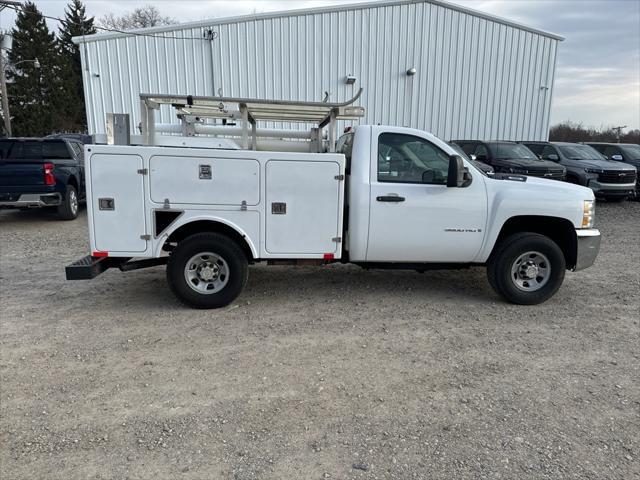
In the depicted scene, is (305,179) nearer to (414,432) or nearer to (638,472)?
(414,432)

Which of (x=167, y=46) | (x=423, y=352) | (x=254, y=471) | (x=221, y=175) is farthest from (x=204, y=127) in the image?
(x=167, y=46)

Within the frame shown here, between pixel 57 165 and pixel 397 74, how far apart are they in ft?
37.9

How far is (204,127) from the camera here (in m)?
6.39

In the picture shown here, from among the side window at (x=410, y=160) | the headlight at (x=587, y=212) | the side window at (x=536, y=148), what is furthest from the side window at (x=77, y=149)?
the side window at (x=536, y=148)

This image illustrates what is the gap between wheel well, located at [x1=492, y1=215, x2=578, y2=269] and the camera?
215 inches

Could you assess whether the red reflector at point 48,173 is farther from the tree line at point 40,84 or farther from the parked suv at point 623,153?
the tree line at point 40,84

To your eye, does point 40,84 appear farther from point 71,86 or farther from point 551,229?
point 551,229

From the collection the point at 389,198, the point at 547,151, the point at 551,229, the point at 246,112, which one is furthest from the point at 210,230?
the point at 547,151

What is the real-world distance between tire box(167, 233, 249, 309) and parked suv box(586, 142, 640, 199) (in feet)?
49.1

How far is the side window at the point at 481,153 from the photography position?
47.0ft

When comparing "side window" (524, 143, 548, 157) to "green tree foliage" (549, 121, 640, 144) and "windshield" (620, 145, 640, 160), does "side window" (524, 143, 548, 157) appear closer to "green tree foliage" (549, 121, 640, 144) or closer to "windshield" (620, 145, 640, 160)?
"windshield" (620, 145, 640, 160)

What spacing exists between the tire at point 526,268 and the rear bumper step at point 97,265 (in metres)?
3.71

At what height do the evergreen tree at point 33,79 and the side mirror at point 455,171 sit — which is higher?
the evergreen tree at point 33,79

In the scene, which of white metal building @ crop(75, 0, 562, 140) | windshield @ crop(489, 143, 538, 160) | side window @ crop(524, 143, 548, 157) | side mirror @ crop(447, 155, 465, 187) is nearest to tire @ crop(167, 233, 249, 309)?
side mirror @ crop(447, 155, 465, 187)
